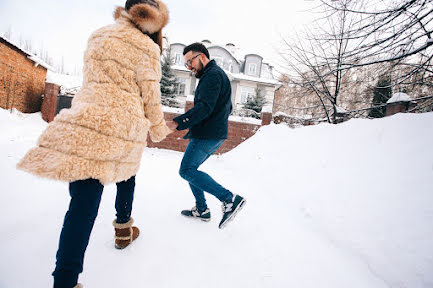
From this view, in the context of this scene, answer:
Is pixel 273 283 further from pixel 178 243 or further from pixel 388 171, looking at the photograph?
pixel 388 171

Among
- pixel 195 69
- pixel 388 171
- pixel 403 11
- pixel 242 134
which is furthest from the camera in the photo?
pixel 242 134

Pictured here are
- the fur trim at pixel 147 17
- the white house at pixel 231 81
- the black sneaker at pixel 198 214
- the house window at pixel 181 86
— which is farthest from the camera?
the house window at pixel 181 86

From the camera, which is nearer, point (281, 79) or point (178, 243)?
point (178, 243)

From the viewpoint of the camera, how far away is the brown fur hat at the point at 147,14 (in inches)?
46.0

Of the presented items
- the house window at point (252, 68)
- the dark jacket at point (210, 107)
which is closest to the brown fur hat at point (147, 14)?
the dark jacket at point (210, 107)

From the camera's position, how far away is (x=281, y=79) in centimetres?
589

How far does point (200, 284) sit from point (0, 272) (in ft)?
3.83

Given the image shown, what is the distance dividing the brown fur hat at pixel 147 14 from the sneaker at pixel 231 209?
1.53 meters

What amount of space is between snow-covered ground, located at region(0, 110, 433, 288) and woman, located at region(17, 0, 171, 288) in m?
0.47

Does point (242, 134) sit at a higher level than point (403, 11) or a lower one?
lower

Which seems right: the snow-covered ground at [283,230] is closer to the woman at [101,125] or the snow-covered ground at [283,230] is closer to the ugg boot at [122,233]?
the ugg boot at [122,233]

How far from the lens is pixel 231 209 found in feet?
6.05

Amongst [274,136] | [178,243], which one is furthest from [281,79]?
[178,243]

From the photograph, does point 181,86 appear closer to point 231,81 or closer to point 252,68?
point 231,81
